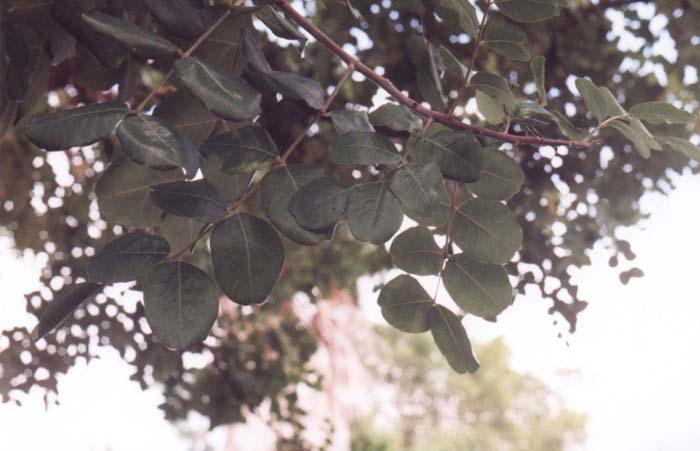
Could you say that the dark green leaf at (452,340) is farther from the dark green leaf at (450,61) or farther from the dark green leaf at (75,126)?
the dark green leaf at (75,126)

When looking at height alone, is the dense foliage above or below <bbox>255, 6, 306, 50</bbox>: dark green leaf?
below

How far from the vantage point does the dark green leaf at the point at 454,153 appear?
47 cm

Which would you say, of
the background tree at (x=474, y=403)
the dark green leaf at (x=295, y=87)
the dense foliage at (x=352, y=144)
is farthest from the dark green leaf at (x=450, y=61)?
the background tree at (x=474, y=403)

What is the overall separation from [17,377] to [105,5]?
66cm

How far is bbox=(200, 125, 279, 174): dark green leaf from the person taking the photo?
46cm

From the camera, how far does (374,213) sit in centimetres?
46

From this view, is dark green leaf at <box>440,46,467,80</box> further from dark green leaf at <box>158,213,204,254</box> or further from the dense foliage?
dark green leaf at <box>158,213,204,254</box>

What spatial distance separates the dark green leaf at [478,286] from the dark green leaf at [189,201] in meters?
0.22

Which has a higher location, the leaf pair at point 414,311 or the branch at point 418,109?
the branch at point 418,109

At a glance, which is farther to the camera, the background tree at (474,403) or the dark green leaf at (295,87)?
the background tree at (474,403)

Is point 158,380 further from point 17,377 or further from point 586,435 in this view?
point 586,435

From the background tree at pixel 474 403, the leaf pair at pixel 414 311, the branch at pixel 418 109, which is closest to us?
the branch at pixel 418 109

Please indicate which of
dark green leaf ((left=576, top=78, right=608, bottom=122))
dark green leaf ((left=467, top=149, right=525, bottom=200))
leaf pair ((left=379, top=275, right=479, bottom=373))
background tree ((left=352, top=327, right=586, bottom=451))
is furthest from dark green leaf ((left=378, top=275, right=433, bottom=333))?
background tree ((left=352, top=327, right=586, bottom=451))

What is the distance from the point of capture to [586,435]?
13305 millimetres
